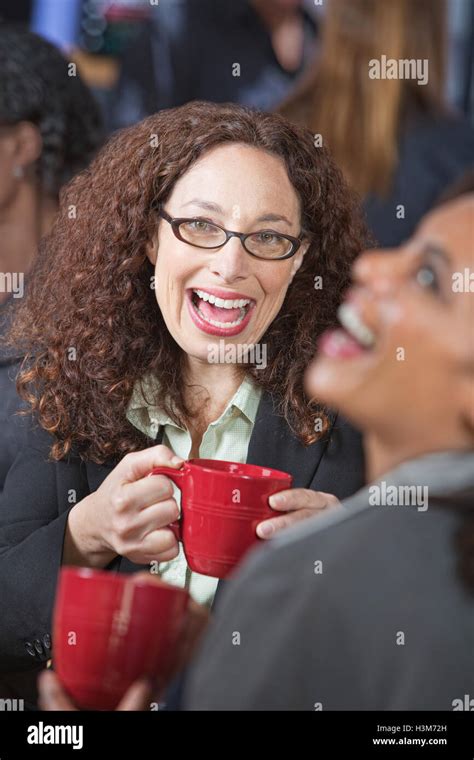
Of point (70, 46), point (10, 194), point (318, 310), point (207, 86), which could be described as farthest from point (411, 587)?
point (70, 46)

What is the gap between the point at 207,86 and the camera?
9.29ft

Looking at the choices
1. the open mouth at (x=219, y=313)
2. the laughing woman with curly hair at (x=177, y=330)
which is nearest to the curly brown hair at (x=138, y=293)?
the laughing woman with curly hair at (x=177, y=330)

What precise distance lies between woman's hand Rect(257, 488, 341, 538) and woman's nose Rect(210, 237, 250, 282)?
1.19 feet

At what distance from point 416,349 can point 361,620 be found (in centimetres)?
21

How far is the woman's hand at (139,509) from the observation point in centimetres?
130

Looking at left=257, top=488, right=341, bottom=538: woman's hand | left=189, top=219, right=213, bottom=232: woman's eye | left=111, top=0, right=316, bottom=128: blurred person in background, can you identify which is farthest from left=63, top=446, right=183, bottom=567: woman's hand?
left=111, top=0, right=316, bottom=128: blurred person in background

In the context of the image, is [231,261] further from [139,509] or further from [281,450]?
[139,509]

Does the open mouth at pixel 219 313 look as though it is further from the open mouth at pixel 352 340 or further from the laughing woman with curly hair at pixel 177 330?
the open mouth at pixel 352 340

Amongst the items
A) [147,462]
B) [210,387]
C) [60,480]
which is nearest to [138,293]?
[210,387]

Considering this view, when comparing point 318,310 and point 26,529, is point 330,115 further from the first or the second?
point 26,529

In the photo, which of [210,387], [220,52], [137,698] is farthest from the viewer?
[220,52]

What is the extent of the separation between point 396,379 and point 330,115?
1.62 m

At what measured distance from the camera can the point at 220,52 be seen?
9.23ft

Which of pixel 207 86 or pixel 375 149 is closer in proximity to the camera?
pixel 375 149
